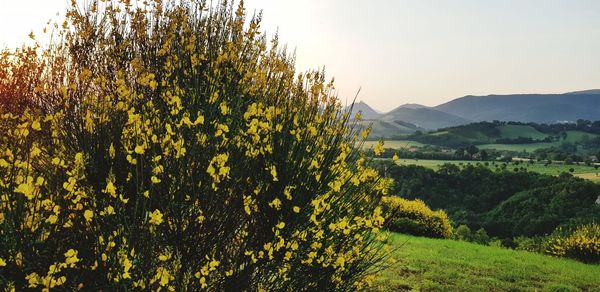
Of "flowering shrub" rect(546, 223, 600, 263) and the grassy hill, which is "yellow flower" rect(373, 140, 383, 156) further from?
the grassy hill

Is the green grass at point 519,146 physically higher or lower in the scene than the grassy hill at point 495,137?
lower

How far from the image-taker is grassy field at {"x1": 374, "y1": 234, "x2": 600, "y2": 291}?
12.6m

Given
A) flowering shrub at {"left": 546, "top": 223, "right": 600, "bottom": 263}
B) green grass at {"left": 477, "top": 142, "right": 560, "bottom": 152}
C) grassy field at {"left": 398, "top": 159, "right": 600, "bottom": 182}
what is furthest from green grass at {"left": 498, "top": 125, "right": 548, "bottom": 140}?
flowering shrub at {"left": 546, "top": 223, "right": 600, "bottom": 263}

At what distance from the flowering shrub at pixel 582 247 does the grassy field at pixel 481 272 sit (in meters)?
1.36

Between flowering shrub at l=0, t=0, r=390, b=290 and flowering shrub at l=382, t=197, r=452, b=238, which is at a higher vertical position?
flowering shrub at l=0, t=0, r=390, b=290

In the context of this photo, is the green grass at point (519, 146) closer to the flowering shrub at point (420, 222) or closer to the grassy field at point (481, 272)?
the flowering shrub at point (420, 222)

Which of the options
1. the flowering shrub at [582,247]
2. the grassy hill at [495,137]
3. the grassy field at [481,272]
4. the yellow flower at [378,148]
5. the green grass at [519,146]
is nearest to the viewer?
the yellow flower at [378,148]

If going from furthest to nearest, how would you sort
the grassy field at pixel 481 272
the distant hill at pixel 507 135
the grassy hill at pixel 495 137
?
1. the distant hill at pixel 507 135
2. the grassy hill at pixel 495 137
3. the grassy field at pixel 481 272

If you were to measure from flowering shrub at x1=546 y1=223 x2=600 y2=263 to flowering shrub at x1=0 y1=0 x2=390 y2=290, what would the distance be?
1629cm

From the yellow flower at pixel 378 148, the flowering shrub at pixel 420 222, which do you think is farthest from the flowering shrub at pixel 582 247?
the yellow flower at pixel 378 148

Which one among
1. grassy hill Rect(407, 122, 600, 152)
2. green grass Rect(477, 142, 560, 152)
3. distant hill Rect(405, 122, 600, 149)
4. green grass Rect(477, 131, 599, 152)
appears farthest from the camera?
distant hill Rect(405, 122, 600, 149)

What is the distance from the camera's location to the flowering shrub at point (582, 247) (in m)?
18.7

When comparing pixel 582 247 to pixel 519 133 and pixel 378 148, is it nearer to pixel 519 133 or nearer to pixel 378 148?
pixel 378 148

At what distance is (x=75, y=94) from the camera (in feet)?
19.1
